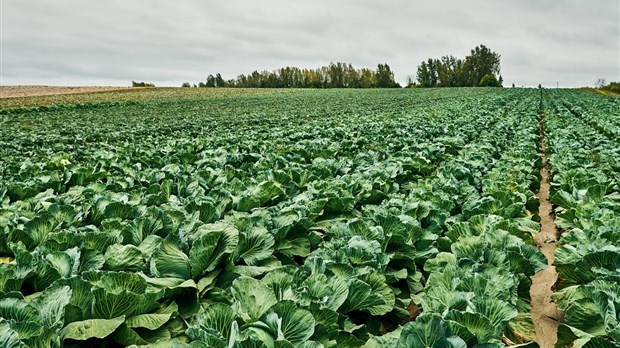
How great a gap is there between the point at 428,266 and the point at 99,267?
2.07 metres

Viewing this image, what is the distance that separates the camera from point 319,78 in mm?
91562

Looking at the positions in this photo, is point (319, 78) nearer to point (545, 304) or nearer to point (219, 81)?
point (219, 81)

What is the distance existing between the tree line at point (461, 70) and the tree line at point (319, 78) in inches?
291

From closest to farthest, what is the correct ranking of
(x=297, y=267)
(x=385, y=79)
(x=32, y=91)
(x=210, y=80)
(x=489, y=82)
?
(x=297, y=267) → (x=32, y=91) → (x=489, y=82) → (x=385, y=79) → (x=210, y=80)

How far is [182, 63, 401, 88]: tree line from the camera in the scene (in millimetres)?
85938

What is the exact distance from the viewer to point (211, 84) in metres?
96.0

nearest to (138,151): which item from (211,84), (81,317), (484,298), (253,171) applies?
(253,171)

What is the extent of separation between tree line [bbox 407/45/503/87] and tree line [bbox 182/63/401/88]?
7.39 metres

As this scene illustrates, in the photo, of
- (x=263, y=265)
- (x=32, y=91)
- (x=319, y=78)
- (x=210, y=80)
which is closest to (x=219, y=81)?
(x=210, y=80)

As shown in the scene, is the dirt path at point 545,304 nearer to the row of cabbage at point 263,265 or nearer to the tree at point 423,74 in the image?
the row of cabbage at point 263,265

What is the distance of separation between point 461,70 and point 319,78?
94.0ft

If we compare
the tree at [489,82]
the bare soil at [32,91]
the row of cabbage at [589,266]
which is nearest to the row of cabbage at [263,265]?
the row of cabbage at [589,266]

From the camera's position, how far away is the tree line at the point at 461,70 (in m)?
86.4

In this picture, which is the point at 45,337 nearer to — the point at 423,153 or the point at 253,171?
the point at 253,171
